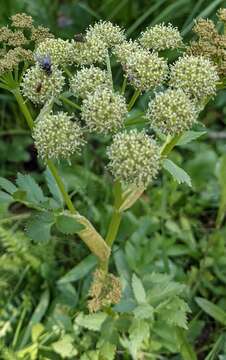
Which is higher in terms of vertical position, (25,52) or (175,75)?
(175,75)

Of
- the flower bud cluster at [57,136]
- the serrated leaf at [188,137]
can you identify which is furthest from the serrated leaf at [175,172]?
the flower bud cluster at [57,136]

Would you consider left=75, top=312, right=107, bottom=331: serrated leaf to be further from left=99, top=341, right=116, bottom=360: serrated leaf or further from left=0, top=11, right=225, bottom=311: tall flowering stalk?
left=0, top=11, right=225, bottom=311: tall flowering stalk

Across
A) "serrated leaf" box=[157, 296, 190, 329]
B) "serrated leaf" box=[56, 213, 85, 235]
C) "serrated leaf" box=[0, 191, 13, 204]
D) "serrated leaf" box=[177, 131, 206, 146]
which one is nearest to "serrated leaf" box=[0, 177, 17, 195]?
"serrated leaf" box=[0, 191, 13, 204]

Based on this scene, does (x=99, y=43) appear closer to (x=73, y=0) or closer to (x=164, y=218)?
(x=164, y=218)

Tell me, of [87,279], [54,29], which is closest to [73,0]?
[54,29]

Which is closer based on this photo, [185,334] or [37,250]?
[185,334]

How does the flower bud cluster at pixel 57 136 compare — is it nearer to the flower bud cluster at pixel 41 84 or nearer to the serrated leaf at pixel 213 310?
the flower bud cluster at pixel 41 84

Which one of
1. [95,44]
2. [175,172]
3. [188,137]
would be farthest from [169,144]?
[95,44]
